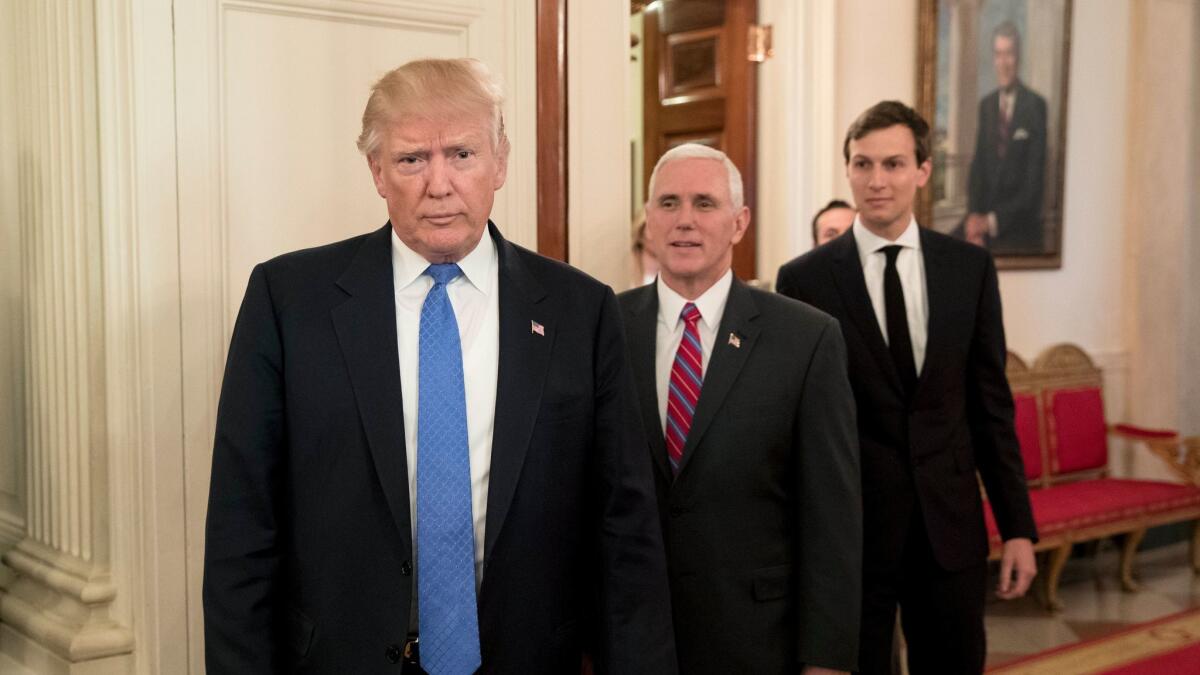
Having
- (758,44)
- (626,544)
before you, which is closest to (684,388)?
(626,544)

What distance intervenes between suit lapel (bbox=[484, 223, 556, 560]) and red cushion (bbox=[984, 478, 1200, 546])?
4.08m

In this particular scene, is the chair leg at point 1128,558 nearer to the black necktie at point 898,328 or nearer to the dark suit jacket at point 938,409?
the dark suit jacket at point 938,409

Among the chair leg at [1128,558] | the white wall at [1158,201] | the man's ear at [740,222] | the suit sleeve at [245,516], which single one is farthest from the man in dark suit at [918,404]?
the white wall at [1158,201]

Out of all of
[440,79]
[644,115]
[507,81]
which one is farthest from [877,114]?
[644,115]

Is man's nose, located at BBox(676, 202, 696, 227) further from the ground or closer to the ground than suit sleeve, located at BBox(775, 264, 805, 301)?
further from the ground

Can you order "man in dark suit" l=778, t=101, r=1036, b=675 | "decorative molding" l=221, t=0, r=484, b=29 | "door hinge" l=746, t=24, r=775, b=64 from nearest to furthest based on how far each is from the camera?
"decorative molding" l=221, t=0, r=484, b=29 → "man in dark suit" l=778, t=101, r=1036, b=675 → "door hinge" l=746, t=24, r=775, b=64

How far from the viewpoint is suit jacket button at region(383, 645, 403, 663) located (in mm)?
1771

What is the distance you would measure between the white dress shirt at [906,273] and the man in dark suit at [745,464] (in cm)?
56

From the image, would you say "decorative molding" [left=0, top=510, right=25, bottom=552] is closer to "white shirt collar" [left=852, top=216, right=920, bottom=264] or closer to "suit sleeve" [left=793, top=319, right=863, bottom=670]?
"suit sleeve" [left=793, top=319, right=863, bottom=670]

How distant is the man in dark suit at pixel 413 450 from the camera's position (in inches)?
70.0

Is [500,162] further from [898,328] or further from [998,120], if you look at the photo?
[998,120]

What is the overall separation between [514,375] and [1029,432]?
5.24m

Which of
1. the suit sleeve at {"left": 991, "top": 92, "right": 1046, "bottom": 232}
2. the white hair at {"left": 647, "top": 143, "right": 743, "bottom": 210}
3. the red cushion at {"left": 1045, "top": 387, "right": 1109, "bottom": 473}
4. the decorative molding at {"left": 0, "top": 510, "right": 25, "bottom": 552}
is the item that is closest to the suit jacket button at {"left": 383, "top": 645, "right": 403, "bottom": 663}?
the white hair at {"left": 647, "top": 143, "right": 743, "bottom": 210}

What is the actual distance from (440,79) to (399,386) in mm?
500
